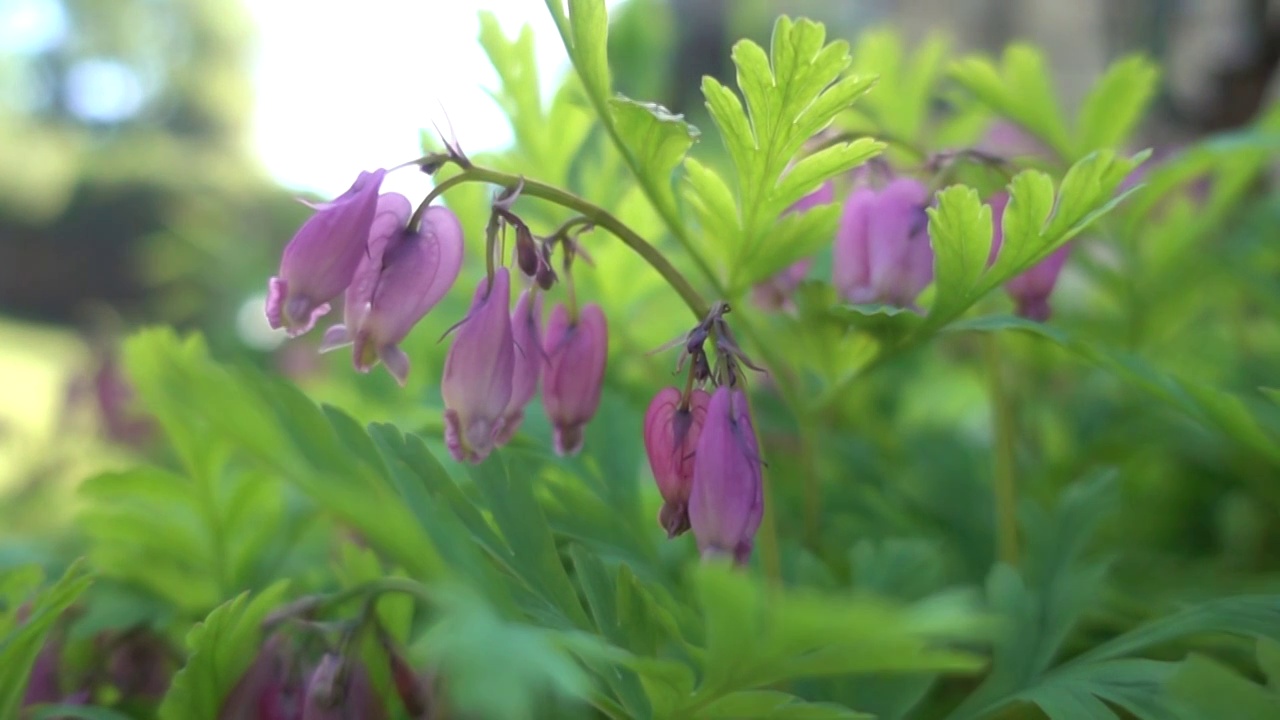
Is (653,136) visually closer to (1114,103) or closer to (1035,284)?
(1035,284)

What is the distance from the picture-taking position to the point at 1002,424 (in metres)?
0.67

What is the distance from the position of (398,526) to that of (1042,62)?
2.29 ft

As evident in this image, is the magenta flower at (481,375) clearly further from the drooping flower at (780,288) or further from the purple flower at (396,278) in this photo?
the drooping flower at (780,288)

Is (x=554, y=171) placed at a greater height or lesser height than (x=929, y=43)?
lesser

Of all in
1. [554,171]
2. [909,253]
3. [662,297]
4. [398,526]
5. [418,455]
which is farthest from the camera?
[662,297]

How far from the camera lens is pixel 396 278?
1.68 ft

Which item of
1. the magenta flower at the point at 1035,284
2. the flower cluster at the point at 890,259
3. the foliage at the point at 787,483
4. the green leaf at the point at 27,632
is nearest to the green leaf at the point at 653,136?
the foliage at the point at 787,483

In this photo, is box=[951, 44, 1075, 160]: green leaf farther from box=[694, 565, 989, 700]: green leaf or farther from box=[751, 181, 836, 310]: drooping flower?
box=[694, 565, 989, 700]: green leaf

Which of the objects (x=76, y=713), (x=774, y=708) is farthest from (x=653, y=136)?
(x=76, y=713)

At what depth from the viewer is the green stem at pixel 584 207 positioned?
1.62ft

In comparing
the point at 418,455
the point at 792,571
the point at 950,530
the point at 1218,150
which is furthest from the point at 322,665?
the point at 1218,150

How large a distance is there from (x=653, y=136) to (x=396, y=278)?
15 centimetres

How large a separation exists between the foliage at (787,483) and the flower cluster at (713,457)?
37mm

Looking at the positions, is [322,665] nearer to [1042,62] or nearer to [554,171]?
[554,171]
